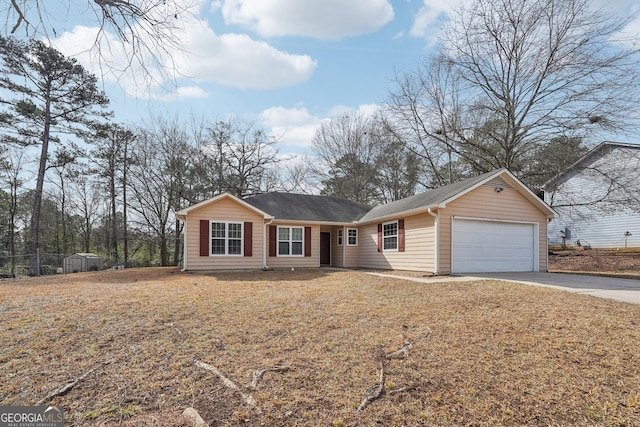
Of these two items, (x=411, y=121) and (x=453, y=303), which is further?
(x=411, y=121)

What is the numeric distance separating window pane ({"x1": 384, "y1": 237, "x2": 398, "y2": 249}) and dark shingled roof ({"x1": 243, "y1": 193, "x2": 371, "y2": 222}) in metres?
2.89

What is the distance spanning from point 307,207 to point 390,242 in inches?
194

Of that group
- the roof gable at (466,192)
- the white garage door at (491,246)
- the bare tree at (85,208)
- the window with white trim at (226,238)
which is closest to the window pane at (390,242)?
the roof gable at (466,192)

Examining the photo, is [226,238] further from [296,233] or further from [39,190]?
[39,190]

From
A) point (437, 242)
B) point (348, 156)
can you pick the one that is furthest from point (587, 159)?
point (348, 156)

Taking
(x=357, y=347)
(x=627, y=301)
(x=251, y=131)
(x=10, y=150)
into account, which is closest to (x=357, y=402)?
(x=357, y=347)

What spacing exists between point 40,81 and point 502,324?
21602 millimetres

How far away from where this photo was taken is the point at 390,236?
47.7ft

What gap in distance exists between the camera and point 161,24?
358 cm

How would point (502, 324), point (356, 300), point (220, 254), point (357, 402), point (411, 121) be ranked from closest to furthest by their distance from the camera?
point (357, 402), point (502, 324), point (356, 300), point (220, 254), point (411, 121)

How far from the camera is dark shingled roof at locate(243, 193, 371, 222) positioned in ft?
52.9

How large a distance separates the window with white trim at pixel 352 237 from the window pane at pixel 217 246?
634cm

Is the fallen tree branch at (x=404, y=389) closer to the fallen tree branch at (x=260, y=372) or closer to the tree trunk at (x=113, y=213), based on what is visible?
the fallen tree branch at (x=260, y=372)

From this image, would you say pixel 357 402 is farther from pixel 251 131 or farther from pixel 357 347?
pixel 251 131
